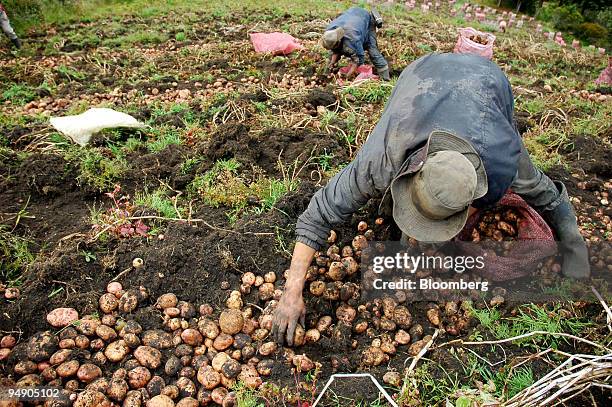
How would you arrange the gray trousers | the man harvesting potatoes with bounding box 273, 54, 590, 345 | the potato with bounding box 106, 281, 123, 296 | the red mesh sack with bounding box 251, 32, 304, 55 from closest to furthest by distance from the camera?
1. the man harvesting potatoes with bounding box 273, 54, 590, 345
2. the potato with bounding box 106, 281, 123, 296
3. the red mesh sack with bounding box 251, 32, 304, 55
4. the gray trousers

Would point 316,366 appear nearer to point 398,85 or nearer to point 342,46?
point 398,85

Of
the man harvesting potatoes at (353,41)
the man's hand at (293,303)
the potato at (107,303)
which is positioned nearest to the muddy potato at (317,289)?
the man's hand at (293,303)

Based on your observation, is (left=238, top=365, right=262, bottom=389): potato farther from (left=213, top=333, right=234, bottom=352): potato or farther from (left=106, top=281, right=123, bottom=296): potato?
(left=106, top=281, right=123, bottom=296): potato

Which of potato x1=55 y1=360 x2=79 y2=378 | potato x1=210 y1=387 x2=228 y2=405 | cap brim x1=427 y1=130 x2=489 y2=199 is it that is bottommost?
potato x1=210 y1=387 x2=228 y2=405

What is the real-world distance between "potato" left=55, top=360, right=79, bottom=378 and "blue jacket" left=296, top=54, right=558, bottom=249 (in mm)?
1085

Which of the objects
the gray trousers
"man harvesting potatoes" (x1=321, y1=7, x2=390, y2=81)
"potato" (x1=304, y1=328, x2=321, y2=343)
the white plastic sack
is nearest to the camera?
"potato" (x1=304, y1=328, x2=321, y2=343)

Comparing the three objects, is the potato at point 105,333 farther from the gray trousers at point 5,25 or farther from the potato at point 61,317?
the gray trousers at point 5,25

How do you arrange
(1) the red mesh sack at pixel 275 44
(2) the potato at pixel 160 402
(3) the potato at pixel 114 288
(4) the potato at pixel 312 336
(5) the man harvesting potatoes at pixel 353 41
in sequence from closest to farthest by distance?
(2) the potato at pixel 160 402 → (4) the potato at pixel 312 336 → (3) the potato at pixel 114 288 → (5) the man harvesting potatoes at pixel 353 41 → (1) the red mesh sack at pixel 275 44

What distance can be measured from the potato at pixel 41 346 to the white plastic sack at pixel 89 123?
1.93 metres

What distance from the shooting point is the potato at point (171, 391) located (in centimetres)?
183

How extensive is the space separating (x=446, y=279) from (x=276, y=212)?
1017mm

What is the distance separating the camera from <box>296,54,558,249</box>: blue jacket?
1833 millimetres

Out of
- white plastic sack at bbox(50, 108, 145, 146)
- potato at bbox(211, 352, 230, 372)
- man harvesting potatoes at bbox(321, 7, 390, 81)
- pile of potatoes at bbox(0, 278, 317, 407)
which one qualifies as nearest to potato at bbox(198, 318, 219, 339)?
pile of potatoes at bbox(0, 278, 317, 407)

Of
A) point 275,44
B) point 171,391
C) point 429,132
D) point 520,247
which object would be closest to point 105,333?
point 171,391
